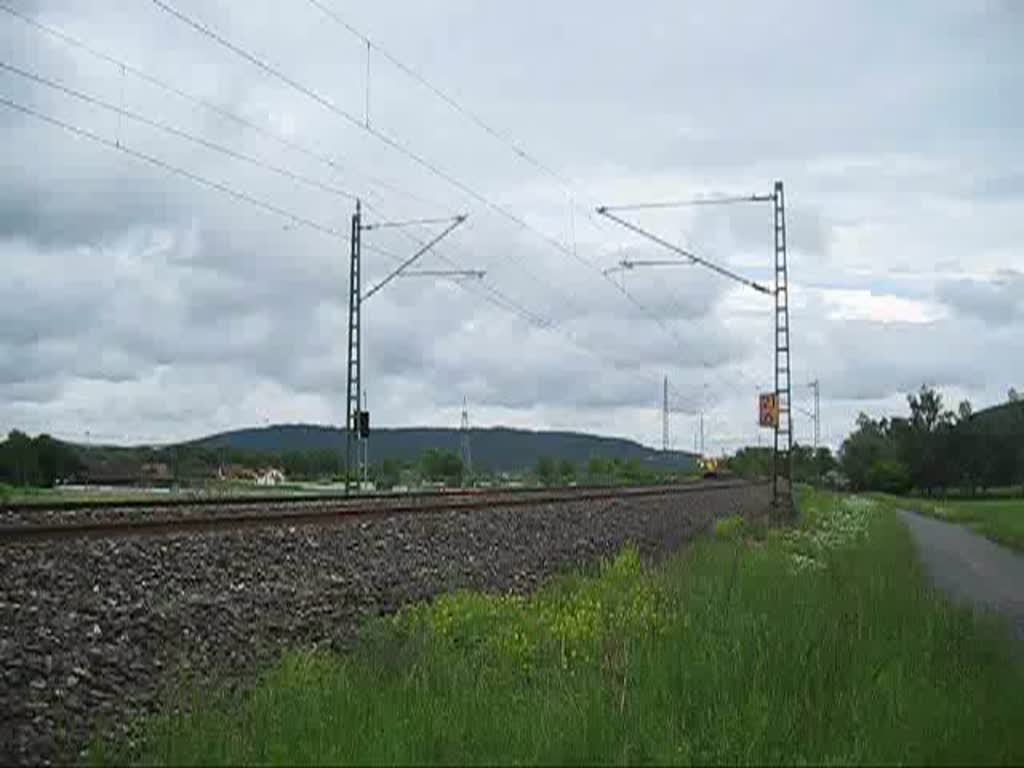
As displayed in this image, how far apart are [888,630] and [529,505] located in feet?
56.6

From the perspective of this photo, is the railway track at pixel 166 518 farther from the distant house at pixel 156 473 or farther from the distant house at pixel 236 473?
the distant house at pixel 236 473

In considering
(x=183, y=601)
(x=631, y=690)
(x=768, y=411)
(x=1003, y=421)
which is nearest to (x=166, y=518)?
(x=183, y=601)

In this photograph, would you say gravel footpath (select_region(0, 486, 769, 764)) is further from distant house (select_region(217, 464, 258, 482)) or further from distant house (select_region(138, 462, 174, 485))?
distant house (select_region(217, 464, 258, 482))

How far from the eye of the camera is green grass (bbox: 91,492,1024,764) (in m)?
9.52

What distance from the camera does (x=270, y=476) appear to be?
72625mm

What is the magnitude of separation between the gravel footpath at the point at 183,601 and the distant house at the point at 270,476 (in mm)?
45541

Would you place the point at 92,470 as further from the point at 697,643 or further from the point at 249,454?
the point at 697,643

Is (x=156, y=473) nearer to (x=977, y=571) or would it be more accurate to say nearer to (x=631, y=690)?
(x=977, y=571)

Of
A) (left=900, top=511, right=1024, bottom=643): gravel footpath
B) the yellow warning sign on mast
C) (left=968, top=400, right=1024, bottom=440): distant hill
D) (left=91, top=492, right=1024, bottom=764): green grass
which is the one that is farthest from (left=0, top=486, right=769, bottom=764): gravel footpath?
(left=968, top=400, right=1024, bottom=440): distant hill

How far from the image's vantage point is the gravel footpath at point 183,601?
997cm

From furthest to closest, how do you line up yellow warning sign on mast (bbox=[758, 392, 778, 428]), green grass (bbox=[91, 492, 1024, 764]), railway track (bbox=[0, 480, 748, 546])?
yellow warning sign on mast (bbox=[758, 392, 778, 428]) → railway track (bbox=[0, 480, 748, 546]) → green grass (bbox=[91, 492, 1024, 764])

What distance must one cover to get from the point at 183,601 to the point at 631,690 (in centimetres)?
445

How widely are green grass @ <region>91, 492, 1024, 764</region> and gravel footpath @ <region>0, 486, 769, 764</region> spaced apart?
1.59 ft

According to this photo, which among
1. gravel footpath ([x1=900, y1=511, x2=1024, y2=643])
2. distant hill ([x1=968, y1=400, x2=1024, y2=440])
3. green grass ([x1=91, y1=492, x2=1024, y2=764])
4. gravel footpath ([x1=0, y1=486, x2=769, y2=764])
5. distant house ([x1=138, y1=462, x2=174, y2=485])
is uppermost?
distant hill ([x1=968, y1=400, x2=1024, y2=440])
